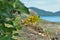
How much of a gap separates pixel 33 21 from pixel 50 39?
2.95 ft

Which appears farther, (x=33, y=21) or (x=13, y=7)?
(x=33, y=21)

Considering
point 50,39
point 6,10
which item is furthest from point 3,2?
point 50,39

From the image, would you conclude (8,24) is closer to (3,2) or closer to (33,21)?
(3,2)

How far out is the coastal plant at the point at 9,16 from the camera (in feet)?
2.52

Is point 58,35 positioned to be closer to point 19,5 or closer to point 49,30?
point 49,30

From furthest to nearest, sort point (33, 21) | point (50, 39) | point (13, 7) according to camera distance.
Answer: point (33, 21), point (50, 39), point (13, 7)

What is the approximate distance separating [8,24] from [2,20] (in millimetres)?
25

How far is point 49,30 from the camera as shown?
720 cm

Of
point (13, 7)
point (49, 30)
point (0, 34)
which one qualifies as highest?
point (13, 7)

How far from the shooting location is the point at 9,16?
0.78 metres

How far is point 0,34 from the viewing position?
2.71 ft

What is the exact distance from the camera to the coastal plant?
2.52 ft

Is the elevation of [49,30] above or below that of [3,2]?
below

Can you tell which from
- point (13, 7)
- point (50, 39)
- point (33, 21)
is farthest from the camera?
point (33, 21)
